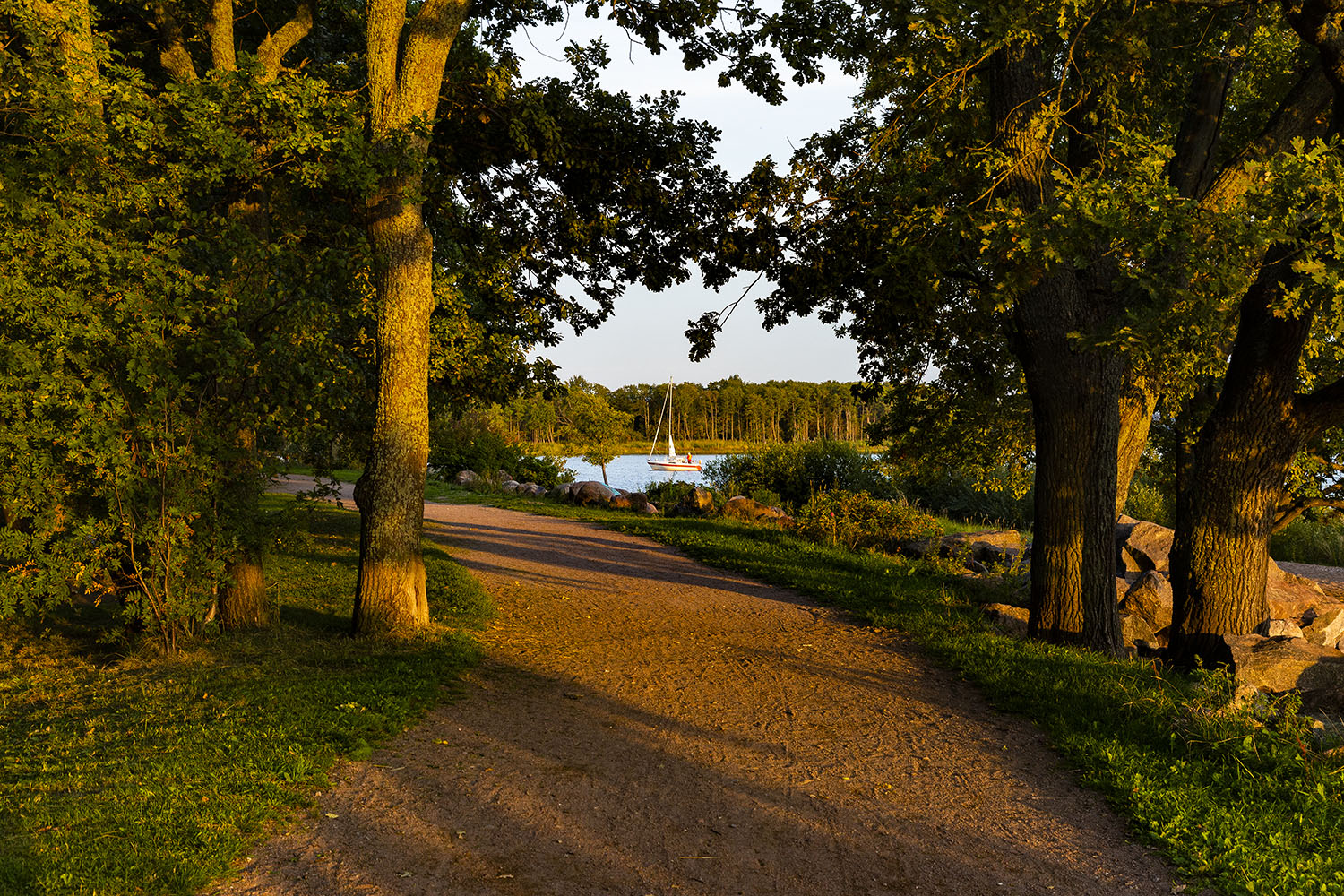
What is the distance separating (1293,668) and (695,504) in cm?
1340

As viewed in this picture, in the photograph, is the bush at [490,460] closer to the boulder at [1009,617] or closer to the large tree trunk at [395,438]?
the large tree trunk at [395,438]

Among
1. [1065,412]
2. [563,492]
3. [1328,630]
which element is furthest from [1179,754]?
[563,492]

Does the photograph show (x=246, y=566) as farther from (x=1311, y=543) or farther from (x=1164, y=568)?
(x=1311, y=543)

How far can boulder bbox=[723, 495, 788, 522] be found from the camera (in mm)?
18594

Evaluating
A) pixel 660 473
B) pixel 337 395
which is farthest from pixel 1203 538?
pixel 660 473

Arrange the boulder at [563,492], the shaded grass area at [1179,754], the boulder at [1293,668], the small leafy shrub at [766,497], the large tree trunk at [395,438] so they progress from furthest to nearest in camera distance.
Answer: the boulder at [563,492] → the small leafy shrub at [766,497] → the large tree trunk at [395,438] → the boulder at [1293,668] → the shaded grass area at [1179,754]

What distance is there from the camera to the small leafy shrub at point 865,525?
14961 millimetres

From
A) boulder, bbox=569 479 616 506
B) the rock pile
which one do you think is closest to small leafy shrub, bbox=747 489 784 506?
boulder, bbox=569 479 616 506

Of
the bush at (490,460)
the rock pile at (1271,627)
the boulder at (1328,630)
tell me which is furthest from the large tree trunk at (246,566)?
the bush at (490,460)

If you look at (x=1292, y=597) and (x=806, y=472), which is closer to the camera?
(x=1292, y=597)

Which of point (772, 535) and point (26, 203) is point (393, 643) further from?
point (772, 535)

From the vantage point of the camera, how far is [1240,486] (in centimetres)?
862

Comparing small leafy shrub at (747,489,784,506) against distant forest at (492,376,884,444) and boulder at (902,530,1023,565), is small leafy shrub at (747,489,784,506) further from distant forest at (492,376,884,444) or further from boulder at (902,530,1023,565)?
distant forest at (492,376,884,444)

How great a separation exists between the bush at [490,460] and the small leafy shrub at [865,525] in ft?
48.7
